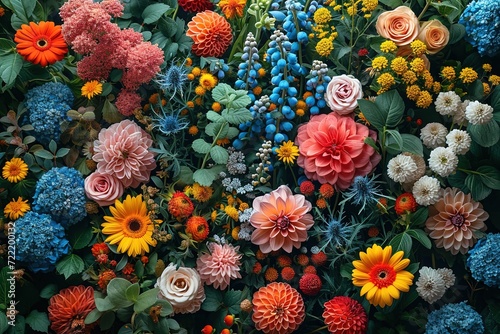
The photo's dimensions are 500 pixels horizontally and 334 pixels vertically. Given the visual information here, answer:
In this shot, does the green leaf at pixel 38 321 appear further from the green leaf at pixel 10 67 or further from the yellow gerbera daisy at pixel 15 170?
the green leaf at pixel 10 67

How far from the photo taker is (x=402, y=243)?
1.37m

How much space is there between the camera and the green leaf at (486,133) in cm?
136

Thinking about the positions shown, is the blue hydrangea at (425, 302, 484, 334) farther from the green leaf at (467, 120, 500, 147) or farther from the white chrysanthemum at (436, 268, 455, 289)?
the green leaf at (467, 120, 500, 147)

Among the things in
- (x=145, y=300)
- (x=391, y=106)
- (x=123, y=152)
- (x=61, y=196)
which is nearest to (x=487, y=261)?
(x=391, y=106)

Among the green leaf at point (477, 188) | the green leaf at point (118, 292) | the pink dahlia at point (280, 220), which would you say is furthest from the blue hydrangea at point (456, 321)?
the green leaf at point (118, 292)

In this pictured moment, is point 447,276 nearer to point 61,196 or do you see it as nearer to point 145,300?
point 145,300

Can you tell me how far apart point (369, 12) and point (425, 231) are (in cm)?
55

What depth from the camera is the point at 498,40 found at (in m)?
1.39

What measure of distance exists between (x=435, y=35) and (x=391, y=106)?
8.5 inches

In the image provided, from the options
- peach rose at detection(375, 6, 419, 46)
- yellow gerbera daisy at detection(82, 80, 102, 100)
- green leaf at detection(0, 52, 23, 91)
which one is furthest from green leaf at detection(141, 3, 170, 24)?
peach rose at detection(375, 6, 419, 46)

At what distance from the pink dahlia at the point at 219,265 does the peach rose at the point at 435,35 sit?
67cm

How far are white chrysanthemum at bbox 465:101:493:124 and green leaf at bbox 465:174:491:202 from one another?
14 centimetres

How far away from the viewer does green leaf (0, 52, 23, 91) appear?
137 centimetres

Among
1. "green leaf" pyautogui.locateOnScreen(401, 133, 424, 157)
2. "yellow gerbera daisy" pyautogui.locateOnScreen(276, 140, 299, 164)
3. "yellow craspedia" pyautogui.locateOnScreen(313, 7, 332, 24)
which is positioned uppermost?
"yellow craspedia" pyautogui.locateOnScreen(313, 7, 332, 24)
